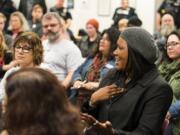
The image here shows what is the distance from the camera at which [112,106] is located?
9.98 feet

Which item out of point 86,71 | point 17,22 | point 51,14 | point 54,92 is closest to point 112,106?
point 54,92

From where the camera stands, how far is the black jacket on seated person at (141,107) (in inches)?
114

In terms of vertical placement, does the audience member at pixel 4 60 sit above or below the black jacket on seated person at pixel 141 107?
below

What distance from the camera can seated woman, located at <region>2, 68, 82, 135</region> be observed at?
1.54 m

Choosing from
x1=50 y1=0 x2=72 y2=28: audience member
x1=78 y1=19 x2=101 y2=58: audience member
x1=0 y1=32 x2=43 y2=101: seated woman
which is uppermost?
x1=0 y1=32 x2=43 y2=101: seated woman

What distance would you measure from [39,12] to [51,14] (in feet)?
15.6

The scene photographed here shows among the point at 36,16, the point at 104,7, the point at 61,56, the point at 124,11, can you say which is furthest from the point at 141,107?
the point at 104,7

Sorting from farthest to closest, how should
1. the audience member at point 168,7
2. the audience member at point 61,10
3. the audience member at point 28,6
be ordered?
the audience member at point 28,6
the audience member at point 61,10
the audience member at point 168,7

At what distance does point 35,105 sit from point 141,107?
58.2 inches

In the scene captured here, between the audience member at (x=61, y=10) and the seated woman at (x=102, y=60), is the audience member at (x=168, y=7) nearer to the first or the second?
the audience member at (x=61, y=10)

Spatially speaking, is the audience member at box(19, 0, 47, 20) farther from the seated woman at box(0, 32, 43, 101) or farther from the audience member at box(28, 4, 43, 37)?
the seated woman at box(0, 32, 43, 101)

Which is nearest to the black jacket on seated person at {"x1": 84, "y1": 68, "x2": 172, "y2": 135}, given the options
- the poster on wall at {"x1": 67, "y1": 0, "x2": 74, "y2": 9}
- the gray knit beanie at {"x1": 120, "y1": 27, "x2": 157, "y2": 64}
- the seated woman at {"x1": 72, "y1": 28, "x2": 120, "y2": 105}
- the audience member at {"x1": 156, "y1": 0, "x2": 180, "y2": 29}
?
the gray knit beanie at {"x1": 120, "y1": 27, "x2": 157, "y2": 64}

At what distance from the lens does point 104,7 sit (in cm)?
1134

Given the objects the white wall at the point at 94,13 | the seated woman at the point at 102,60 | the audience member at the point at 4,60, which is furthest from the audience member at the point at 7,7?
the seated woman at the point at 102,60
